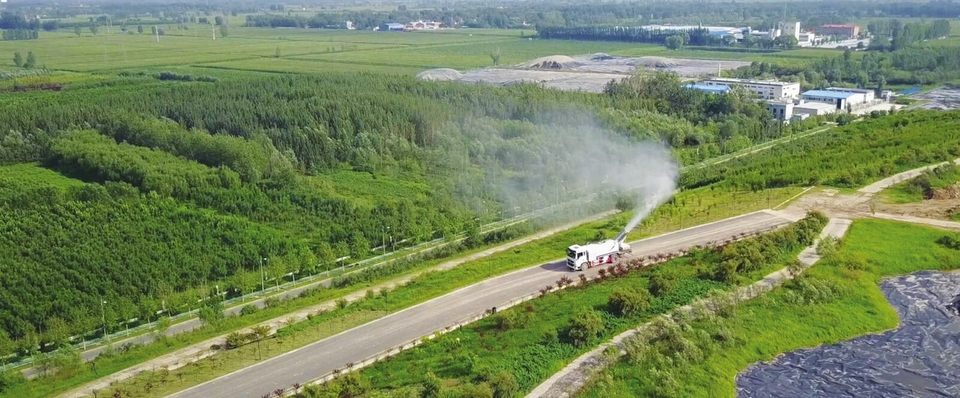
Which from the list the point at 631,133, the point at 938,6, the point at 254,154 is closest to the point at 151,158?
the point at 254,154

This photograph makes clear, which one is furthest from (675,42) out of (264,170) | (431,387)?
(431,387)

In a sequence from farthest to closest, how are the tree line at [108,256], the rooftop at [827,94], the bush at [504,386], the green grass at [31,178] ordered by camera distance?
the rooftop at [827,94] → the green grass at [31,178] → the tree line at [108,256] → the bush at [504,386]

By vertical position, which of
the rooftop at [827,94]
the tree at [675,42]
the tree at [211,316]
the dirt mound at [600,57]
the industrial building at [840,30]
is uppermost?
the industrial building at [840,30]

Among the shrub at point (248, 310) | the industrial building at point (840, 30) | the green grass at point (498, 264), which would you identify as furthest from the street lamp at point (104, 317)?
the industrial building at point (840, 30)

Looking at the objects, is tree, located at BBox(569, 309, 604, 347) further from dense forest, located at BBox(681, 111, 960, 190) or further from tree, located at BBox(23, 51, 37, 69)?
tree, located at BBox(23, 51, 37, 69)

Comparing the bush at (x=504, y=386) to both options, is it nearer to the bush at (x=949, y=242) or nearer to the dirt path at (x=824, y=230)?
the dirt path at (x=824, y=230)

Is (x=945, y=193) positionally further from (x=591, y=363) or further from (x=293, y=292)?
(x=293, y=292)

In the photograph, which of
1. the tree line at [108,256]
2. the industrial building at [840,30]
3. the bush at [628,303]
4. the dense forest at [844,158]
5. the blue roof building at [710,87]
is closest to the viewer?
the bush at [628,303]
